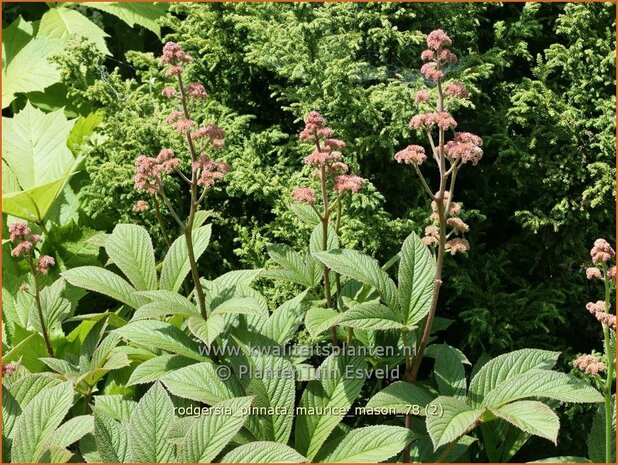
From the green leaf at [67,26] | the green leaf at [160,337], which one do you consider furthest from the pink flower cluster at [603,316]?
the green leaf at [67,26]

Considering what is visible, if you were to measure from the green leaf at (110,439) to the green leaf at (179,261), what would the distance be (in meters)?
0.50

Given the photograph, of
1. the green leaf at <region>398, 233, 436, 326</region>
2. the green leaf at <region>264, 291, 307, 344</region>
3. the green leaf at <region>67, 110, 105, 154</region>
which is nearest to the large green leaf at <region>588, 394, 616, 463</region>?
the green leaf at <region>398, 233, 436, 326</region>

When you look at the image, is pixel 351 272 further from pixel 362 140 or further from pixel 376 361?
pixel 362 140

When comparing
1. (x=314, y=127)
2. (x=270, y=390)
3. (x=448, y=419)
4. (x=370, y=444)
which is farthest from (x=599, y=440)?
(x=314, y=127)

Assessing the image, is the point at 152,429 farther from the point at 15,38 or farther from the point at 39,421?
the point at 15,38

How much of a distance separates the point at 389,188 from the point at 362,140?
0.30 meters

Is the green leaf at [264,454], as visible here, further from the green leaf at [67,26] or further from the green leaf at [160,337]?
the green leaf at [67,26]

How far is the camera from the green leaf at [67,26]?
4020 mm

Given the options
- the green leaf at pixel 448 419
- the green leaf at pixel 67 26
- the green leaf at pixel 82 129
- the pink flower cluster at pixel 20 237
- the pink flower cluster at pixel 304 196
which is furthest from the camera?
the green leaf at pixel 67 26

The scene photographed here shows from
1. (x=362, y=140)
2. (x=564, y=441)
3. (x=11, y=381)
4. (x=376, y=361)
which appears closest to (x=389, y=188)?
(x=362, y=140)

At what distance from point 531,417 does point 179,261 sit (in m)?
1.11

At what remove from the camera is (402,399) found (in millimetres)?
1929

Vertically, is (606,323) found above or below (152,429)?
above

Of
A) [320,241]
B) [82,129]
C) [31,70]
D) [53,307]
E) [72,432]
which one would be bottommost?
[72,432]
